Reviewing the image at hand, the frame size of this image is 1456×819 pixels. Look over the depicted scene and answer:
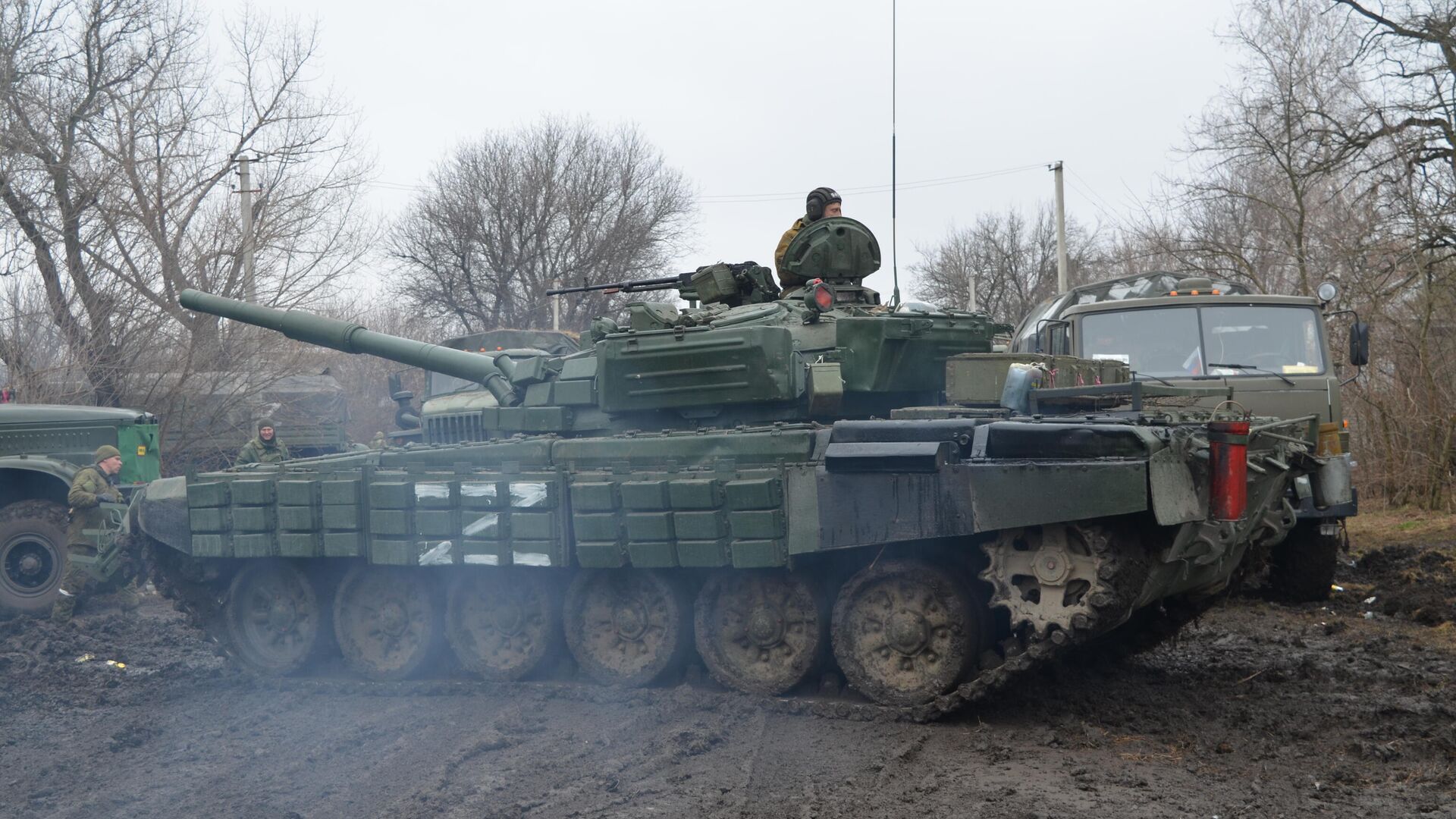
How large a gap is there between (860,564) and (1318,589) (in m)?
5.58

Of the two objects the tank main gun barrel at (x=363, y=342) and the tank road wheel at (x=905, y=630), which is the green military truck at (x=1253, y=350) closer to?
the tank road wheel at (x=905, y=630)

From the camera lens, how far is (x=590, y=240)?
35.3 meters

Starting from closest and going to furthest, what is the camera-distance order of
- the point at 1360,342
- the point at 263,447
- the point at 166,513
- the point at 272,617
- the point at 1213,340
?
the point at 272,617, the point at 166,513, the point at 1360,342, the point at 1213,340, the point at 263,447

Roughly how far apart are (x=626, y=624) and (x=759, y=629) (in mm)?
1005

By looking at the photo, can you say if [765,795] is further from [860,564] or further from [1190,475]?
[1190,475]

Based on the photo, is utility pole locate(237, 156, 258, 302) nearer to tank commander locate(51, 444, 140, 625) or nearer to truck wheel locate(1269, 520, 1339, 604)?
tank commander locate(51, 444, 140, 625)

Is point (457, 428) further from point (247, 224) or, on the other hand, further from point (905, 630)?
point (247, 224)

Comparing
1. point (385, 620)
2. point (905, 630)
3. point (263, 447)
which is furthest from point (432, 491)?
point (263, 447)

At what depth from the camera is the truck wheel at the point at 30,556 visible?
498 inches

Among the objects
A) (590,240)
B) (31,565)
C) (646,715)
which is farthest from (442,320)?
(646,715)

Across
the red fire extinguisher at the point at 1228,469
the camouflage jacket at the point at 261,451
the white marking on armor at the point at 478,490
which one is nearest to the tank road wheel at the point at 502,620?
the white marking on armor at the point at 478,490

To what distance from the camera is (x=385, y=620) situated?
9.48 m

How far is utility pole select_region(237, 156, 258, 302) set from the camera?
1895 centimetres

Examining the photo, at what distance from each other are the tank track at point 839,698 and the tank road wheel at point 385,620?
0.63 ft
